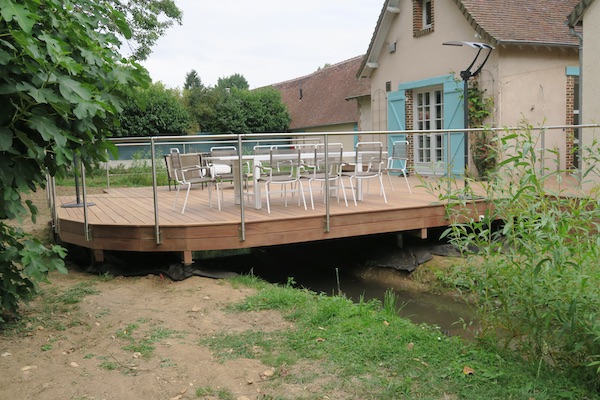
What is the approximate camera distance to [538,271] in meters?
3.31

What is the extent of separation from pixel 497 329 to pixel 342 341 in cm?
115

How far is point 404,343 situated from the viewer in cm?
408

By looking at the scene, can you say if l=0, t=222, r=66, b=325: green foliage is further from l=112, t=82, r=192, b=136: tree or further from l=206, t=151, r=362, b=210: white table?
l=112, t=82, r=192, b=136: tree

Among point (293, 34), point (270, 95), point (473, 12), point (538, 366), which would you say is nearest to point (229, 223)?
point (538, 366)

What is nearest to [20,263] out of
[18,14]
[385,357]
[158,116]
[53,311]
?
[53,311]

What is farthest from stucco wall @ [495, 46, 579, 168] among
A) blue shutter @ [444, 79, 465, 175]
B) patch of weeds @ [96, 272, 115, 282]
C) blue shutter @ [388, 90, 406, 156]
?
patch of weeds @ [96, 272, 115, 282]

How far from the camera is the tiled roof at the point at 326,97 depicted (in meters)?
24.3

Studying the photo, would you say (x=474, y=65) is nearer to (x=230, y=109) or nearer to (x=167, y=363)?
(x=167, y=363)

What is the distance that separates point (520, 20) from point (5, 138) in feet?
38.3

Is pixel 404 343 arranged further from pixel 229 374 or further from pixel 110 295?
pixel 110 295

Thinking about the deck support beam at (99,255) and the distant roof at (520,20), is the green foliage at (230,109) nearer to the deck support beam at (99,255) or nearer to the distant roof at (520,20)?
the distant roof at (520,20)

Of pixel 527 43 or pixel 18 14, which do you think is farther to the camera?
pixel 527 43

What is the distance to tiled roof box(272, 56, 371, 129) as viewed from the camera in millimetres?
24281

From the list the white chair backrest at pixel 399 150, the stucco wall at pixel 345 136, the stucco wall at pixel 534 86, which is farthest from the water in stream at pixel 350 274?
the stucco wall at pixel 345 136
